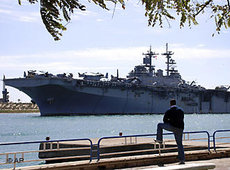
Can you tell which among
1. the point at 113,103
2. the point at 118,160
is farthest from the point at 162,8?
the point at 113,103

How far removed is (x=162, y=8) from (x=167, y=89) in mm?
77105

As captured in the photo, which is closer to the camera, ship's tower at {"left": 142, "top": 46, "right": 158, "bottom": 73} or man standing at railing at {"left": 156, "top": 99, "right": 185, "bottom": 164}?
man standing at railing at {"left": 156, "top": 99, "right": 185, "bottom": 164}

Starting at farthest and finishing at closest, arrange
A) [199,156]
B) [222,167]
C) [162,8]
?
[199,156] → [222,167] → [162,8]

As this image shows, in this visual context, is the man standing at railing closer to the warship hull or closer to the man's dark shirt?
the man's dark shirt

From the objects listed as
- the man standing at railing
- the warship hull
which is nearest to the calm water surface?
the warship hull

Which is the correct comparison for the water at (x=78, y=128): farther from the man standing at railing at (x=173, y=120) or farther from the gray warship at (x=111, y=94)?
the man standing at railing at (x=173, y=120)

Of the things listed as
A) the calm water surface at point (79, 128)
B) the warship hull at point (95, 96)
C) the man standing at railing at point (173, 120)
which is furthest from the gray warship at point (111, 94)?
the man standing at railing at point (173, 120)

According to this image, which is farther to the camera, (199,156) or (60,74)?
(60,74)

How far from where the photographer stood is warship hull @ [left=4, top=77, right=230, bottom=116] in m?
64.3

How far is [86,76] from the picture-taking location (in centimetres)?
7475

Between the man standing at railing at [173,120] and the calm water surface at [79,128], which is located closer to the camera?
the man standing at railing at [173,120]

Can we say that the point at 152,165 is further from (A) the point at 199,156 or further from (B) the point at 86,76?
(B) the point at 86,76

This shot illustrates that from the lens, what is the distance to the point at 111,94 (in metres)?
71.4

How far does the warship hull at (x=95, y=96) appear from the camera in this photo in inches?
2532
